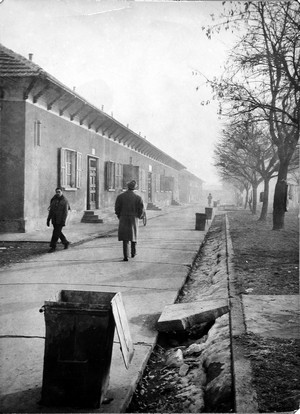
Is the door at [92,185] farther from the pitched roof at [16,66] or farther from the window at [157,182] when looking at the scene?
the window at [157,182]

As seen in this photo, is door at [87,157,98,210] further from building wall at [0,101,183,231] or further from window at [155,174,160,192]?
window at [155,174,160,192]

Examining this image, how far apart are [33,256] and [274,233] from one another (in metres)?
8.61

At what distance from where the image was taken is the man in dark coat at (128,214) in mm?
7402

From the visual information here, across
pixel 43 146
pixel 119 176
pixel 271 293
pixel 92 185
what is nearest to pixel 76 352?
pixel 271 293

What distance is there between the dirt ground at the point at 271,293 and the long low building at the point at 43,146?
6.46m

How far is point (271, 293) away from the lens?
4973 millimetres

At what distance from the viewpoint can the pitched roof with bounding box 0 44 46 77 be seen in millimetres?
10539

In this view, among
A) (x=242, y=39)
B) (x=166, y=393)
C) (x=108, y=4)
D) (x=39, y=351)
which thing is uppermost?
(x=242, y=39)

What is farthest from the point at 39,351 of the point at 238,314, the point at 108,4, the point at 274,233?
the point at 274,233

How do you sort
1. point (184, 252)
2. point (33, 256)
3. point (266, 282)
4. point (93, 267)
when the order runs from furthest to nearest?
point (184, 252), point (33, 256), point (93, 267), point (266, 282)

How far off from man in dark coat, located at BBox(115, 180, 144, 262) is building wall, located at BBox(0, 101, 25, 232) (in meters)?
4.90

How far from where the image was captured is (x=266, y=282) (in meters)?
5.62

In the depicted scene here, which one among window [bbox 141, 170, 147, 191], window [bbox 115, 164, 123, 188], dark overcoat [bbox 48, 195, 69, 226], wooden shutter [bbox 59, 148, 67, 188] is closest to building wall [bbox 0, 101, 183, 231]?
wooden shutter [bbox 59, 148, 67, 188]

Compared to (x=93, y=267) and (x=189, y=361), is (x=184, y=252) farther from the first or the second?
(x=189, y=361)
